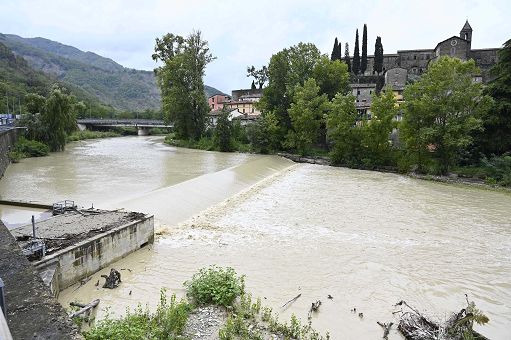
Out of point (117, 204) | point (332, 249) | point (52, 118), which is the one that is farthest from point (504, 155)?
point (52, 118)

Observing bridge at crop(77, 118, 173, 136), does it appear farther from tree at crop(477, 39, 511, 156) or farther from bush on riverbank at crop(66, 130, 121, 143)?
tree at crop(477, 39, 511, 156)

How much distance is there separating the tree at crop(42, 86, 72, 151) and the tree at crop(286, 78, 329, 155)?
86.5 feet

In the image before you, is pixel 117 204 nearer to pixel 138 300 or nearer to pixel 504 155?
pixel 138 300

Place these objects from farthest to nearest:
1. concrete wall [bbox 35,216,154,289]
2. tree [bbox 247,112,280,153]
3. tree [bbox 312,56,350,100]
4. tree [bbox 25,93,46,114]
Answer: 1. tree [bbox 312,56,350,100]
2. tree [bbox 247,112,280,153]
3. tree [bbox 25,93,46,114]
4. concrete wall [bbox 35,216,154,289]

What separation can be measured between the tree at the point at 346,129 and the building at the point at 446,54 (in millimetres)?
34597

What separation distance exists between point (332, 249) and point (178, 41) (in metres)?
53.0

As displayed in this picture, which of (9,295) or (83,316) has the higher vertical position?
(9,295)

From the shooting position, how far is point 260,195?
22.9 meters

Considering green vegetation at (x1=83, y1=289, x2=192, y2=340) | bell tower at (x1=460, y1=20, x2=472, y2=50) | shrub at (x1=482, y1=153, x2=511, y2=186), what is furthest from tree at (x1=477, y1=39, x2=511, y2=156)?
bell tower at (x1=460, y1=20, x2=472, y2=50)

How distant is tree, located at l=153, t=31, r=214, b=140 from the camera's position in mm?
52031

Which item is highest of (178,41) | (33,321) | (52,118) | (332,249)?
(178,41)

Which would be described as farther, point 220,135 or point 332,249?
point 220,135

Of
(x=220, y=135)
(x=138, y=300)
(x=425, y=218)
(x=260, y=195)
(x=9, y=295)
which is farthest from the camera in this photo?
(x=220, y=135)

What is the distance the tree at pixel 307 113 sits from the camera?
137ft
